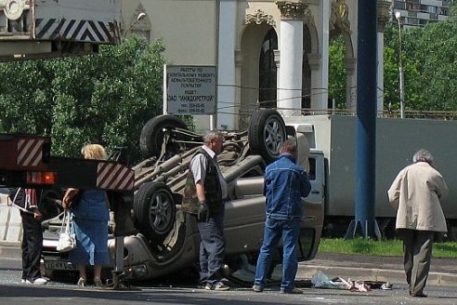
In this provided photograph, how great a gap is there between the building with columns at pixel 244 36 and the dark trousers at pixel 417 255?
3488 cm

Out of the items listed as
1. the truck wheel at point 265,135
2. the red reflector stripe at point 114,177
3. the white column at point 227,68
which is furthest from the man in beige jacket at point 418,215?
the white column at point 227,68

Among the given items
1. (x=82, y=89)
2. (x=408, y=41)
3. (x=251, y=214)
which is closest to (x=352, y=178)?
(x=82, y=89)

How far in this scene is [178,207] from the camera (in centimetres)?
1573

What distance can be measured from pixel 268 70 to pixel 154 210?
40958 mm

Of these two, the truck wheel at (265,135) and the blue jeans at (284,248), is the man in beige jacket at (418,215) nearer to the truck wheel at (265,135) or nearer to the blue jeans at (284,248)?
the blue jeans at (284,248)

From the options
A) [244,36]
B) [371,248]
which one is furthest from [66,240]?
[244,36]

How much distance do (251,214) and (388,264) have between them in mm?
4890

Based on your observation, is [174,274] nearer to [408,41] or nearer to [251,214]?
[251,214]

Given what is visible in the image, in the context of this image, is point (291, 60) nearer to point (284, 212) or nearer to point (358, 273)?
point (358, 273)

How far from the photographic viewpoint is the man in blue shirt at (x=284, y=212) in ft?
49.2

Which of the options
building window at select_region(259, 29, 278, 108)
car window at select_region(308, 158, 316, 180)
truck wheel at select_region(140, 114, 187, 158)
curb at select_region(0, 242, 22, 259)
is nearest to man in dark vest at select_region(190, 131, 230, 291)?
truck wheel at select_region(140, 114, 187, 158)

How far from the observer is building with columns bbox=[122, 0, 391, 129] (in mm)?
51188

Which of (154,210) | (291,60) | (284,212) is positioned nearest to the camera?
(284,212)

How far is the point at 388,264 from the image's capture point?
67.8ft
